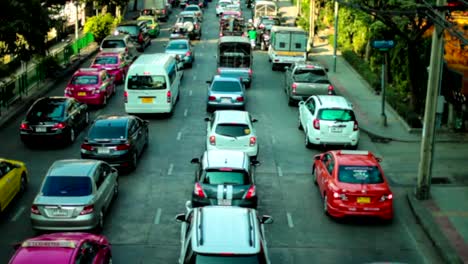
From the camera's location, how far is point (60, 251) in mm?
13281

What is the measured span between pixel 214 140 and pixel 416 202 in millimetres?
6689

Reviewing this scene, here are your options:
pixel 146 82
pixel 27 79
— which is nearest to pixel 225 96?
pixel 146 82

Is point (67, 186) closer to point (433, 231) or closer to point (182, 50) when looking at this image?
point (433, 231)

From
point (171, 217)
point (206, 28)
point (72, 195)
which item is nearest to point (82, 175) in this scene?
point (72, 195)

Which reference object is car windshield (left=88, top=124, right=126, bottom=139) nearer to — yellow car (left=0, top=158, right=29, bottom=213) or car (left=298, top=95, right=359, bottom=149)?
yellow car (left=0, top=158, right=29, bottom=213)

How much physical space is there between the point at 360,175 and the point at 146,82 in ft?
43.9

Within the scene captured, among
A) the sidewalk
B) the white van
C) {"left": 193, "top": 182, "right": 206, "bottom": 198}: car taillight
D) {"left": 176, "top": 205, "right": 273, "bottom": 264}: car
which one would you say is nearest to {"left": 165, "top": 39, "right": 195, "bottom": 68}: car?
the sidewalk

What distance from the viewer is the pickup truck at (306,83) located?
33.6 meters

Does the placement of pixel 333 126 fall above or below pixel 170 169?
above

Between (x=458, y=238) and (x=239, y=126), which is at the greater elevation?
(x=239, y=126)

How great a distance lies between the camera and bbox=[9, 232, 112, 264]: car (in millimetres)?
13023

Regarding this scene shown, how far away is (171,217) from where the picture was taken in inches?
779

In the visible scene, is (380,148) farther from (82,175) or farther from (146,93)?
(82,175)

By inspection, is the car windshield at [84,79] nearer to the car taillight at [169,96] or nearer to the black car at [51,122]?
the car taillight at [169,96]
